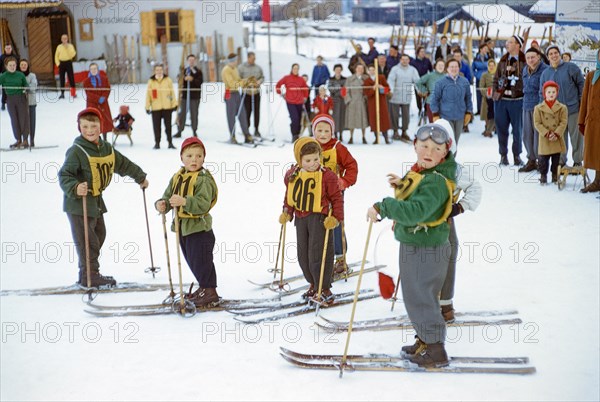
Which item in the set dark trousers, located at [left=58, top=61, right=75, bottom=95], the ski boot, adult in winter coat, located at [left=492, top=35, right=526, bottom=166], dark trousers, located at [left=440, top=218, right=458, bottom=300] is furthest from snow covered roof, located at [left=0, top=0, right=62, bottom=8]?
the ski boot

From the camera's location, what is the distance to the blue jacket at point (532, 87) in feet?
36.3

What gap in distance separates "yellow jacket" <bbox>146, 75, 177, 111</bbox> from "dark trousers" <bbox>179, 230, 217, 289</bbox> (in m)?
8.39

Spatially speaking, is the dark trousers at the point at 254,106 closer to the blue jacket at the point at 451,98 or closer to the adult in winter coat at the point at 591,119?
the blue jacket at the point at 451,98

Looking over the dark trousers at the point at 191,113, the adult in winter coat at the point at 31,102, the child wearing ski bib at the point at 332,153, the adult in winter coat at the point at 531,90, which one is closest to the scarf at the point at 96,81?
the adult in winter coat at the point at 31,102

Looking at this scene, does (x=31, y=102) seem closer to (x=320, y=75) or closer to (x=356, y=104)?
(x=320, y=75)

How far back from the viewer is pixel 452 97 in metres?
11.9

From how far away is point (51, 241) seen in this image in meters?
8.89

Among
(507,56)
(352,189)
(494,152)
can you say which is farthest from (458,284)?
(494,152)

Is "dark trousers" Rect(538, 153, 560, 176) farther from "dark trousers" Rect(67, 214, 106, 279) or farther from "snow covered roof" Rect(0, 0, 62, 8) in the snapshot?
"snow covered roof" Rect(0, 0, 62, 8)

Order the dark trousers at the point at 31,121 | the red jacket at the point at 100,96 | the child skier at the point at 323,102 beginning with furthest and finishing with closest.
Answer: the child skier at the point at 323,102 → the red jacket at the point at 100,96 → the dark trousers at the point at 31,121

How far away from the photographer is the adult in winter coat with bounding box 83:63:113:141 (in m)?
14.8

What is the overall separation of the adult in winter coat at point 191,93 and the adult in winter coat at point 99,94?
4.86 ft

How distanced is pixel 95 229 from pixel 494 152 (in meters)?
8.52

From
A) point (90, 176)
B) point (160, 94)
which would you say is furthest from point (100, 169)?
point (160, 94)
